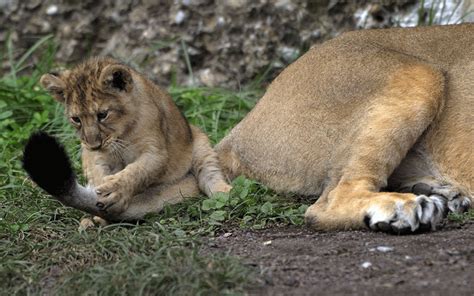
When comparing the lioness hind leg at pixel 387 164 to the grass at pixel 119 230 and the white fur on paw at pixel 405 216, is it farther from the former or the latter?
the grass at pixel 119 230

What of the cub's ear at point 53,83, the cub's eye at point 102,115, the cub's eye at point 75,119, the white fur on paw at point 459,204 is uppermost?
the cub's ear at point 53,83

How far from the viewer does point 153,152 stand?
5.39 m

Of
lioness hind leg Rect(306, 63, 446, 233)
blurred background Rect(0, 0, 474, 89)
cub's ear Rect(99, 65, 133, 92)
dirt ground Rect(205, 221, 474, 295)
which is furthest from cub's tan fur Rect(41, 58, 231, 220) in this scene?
blurred background Rect(0, 0, 474, 89)

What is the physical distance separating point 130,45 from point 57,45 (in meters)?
0.65

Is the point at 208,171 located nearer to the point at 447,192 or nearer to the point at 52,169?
the point at 52,169

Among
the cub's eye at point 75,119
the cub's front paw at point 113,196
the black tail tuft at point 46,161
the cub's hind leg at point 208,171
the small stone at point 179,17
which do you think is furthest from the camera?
the small stone at point 179,17

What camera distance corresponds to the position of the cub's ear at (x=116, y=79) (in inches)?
207

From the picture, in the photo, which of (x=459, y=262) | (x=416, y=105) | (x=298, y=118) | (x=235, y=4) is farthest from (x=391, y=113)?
(x=235, y=4)

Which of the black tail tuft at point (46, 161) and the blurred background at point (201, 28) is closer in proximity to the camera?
the black tail tuft at point (46, 161)

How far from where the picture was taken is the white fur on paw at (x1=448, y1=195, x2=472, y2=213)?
5172 mm

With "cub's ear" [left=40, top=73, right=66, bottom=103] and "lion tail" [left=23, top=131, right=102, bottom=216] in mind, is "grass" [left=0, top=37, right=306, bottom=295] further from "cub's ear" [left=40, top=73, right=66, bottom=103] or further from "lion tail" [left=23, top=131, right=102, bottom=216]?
"cub's ear" [left=40, top=73, right=66, bottom=103]

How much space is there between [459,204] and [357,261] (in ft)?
4.00

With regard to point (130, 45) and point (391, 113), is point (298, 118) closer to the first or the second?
point (391, 113)

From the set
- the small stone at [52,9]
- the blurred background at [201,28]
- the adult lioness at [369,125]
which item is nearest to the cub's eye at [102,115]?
the adult lioness at [369,125]
